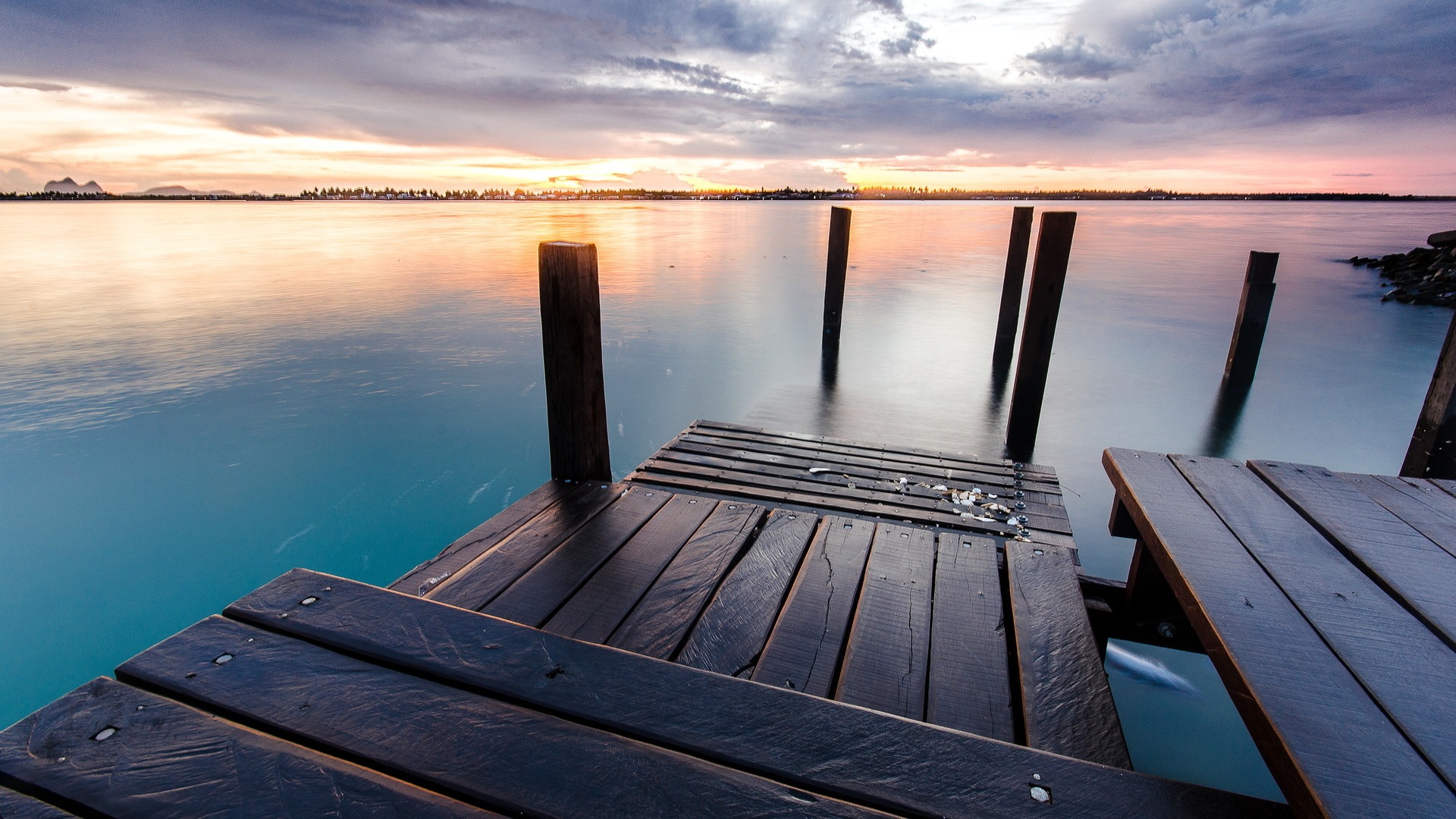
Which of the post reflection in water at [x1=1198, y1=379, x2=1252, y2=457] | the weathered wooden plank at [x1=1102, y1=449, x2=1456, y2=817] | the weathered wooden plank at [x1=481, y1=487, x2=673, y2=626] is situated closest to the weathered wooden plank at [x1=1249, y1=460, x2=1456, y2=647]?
the weathered wooden plank at [x1=1102, y1=449, x2=1456, y2=817]

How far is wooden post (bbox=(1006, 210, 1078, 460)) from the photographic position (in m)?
5.70

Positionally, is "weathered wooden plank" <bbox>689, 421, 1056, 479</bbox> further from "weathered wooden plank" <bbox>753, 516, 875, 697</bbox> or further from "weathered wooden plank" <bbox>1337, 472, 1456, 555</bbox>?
"weathered wooden plank" <bbox>1337, 472, 1456, 555</bbox>

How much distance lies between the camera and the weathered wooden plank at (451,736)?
1.29 m

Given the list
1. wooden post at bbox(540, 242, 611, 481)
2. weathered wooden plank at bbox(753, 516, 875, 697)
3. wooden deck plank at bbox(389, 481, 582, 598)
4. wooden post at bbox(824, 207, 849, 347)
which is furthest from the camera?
wooden post at bbox(824, 207, 849, 347)

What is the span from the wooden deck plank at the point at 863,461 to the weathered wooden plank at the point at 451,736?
3.81 metres

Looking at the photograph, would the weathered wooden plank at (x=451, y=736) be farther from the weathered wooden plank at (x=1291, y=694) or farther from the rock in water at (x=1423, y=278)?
the rock in water at (x=1423, y=278)

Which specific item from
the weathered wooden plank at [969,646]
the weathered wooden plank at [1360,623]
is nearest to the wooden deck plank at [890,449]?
the weathered wooden plank at [969,646]

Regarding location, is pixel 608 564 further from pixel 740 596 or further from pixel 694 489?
pixel 694 489

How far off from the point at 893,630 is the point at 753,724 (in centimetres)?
109

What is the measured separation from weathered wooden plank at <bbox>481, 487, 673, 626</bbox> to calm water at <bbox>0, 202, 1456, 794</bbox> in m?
3.02

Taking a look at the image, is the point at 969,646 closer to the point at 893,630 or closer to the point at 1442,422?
the point at 893,630

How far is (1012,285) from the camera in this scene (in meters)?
9.46

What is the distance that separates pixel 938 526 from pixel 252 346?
40.3ft

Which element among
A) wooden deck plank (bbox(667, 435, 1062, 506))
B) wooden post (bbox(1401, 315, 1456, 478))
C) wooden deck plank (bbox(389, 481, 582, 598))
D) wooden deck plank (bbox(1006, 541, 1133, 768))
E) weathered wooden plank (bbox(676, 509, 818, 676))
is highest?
wooden post (bbox(1401, 315, 1456, 478))
